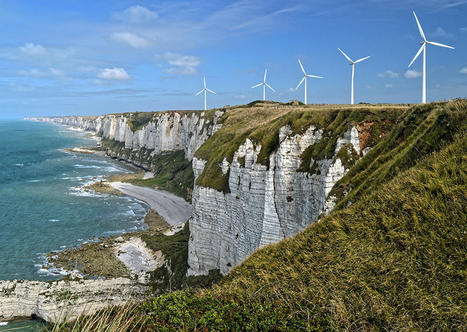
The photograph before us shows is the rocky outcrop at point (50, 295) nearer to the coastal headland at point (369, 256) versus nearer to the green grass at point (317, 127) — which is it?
the green grass at point (317, 127)

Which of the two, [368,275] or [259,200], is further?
[259,200]

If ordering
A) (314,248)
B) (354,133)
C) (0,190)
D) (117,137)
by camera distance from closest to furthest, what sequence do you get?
(314,248) → (354,133) → (0,190) → (117,137)

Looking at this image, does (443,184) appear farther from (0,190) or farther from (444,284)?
(0,190)

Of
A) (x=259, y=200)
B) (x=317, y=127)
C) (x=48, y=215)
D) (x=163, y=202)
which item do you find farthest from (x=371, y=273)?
(x=163, y=202)

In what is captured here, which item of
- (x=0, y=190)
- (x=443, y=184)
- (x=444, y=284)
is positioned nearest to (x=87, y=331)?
(x=444, y=284)

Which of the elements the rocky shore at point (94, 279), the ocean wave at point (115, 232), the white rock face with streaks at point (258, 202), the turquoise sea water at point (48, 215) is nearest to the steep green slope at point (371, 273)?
the rocky shore at point (94, 279)

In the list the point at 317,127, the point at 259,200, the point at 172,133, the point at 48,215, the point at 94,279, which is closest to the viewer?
the point at 317,127

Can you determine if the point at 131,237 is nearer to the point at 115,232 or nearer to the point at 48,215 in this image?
the point at 115,232
